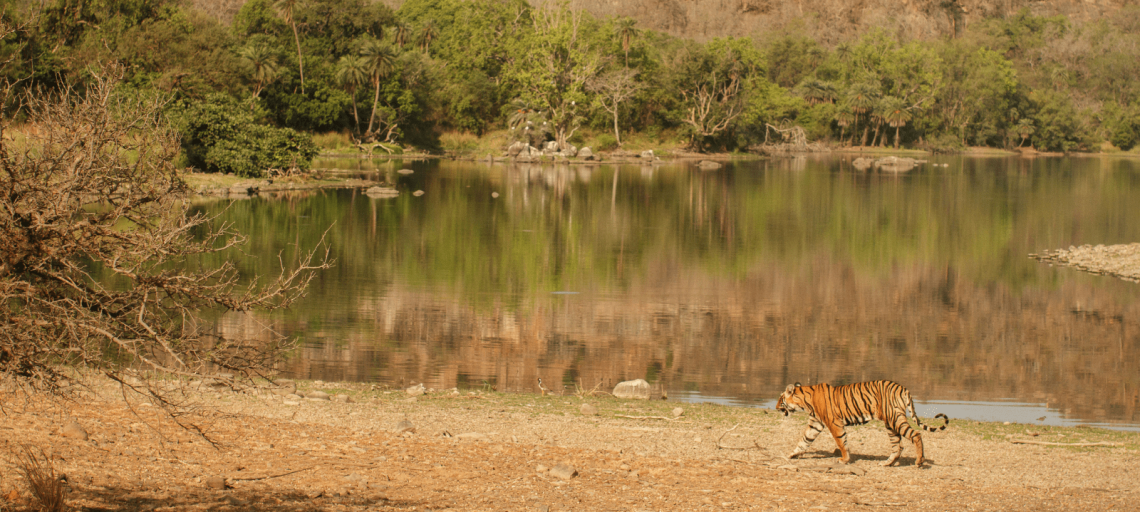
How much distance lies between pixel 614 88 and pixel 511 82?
9757 millimetres

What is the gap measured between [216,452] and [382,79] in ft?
245

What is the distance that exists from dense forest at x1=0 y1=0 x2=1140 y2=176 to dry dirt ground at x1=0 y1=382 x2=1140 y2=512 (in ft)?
101

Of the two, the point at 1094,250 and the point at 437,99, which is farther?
the point at 437,99

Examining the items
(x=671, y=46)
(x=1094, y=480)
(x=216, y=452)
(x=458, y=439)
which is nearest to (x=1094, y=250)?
(x=1094, y=480)

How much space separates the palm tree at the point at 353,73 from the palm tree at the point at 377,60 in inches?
18.0

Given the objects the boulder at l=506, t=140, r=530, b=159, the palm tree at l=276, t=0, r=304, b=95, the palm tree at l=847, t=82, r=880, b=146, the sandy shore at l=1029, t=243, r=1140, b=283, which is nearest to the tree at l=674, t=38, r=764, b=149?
the palm tree at l=847, t=82, r=880, b=146

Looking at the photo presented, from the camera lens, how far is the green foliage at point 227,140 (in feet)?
141

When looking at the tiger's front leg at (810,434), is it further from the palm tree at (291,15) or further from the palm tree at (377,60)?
the palm tree at (291,15)

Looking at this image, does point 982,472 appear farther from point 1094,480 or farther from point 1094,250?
point 1094,250

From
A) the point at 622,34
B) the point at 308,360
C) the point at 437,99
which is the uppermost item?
the point at 622,34

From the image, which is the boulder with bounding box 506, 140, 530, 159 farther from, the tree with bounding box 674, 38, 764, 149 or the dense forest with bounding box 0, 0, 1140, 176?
the tree with bounding box 674, 38, 764, 149

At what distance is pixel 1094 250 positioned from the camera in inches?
1172

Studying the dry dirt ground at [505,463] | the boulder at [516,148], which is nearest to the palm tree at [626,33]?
the boulder at [516,148]

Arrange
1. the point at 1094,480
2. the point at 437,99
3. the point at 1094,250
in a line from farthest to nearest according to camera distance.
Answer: the point at 437,99
the point at 1094,250
the point at 1094,480
